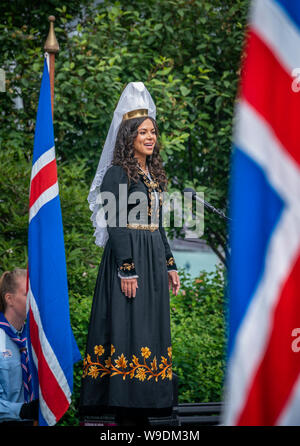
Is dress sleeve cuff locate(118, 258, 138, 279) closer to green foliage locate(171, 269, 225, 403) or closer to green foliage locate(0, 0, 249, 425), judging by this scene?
green foliage locate(171, 269, 225, 403)

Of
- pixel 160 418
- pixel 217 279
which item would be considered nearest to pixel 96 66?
pixel 217 279

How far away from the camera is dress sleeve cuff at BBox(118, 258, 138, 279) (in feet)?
9.69

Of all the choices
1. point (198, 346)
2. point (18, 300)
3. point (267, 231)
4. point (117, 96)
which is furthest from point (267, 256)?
point (117, 96)

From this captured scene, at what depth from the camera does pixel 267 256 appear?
1185mm

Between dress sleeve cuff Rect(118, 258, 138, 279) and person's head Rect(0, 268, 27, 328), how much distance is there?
23.3 inches

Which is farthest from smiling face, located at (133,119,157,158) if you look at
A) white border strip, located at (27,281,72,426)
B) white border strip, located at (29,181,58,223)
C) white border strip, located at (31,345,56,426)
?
white border strip, located at (31,345,56,426)

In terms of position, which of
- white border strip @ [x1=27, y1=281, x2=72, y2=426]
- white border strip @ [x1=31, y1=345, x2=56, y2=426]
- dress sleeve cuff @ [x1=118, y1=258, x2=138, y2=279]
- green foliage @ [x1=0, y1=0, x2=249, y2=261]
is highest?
green foliage @ [x1=0, y1=0, x2=249, y2=261]

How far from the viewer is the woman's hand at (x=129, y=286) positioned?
116 inches

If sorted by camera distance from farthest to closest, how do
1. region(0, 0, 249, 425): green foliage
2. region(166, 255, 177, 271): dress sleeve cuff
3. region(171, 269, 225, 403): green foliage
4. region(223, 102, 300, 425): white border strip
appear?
region(0, 0, 249, 425): green foliage < region(171, 269, 225, 403): green foliage < region(166, 255, 177, 271): dress sleeve cuff < region(223, 102, 300, 425): white border strip

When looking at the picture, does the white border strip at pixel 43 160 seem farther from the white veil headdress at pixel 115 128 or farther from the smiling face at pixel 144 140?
the smiling face at pixel 144 140

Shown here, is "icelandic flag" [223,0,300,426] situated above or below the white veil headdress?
below

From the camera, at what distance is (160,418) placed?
10.3 feet

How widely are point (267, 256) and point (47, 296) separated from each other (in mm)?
1950

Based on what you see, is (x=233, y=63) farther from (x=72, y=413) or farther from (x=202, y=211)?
(x=72, y=413)
